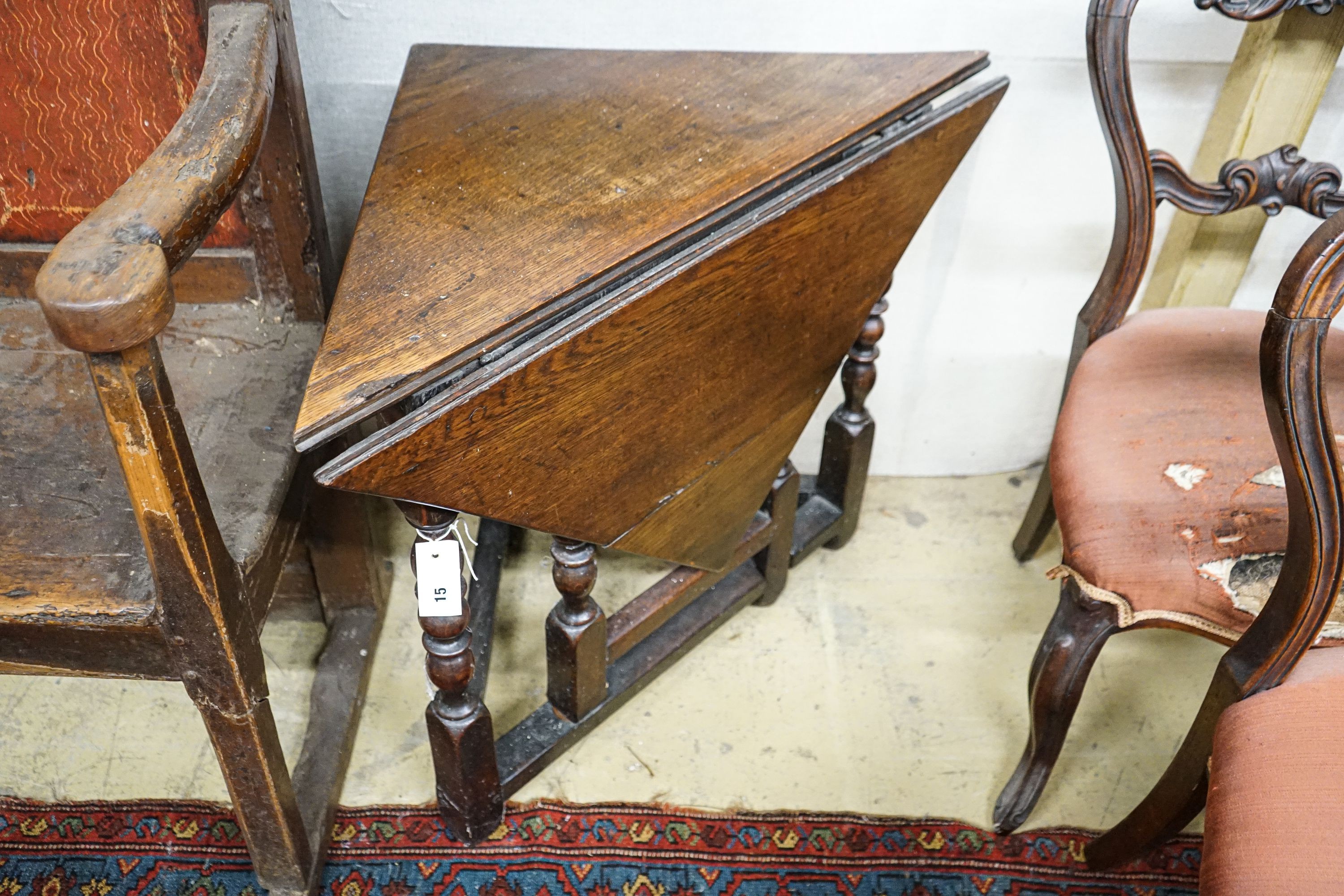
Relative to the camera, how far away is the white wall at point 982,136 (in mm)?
1390

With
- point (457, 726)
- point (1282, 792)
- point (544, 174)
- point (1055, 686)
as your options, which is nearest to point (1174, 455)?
point (1055, 686)

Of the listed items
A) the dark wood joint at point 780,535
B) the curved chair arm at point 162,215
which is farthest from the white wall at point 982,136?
the curved chair arm at point 162,215

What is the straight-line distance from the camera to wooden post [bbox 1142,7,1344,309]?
1.37 m

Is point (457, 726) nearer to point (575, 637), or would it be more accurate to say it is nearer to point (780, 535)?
point (575, 637)

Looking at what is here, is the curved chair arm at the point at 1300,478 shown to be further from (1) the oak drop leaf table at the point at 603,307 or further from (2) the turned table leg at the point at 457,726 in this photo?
(2) the turned table leg at the point at 457,726

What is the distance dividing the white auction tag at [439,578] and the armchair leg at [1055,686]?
66 centimetres

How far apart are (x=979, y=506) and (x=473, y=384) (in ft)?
4.07

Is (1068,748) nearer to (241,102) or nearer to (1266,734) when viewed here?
(1266,734)

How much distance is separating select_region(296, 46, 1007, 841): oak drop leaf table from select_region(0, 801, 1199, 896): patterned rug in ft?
0.25

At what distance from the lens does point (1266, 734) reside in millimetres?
865

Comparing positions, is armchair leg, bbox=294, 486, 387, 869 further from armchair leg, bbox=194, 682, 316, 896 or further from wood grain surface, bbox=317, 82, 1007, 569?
wood grain surface, bbox=317, 82, 1007, 569

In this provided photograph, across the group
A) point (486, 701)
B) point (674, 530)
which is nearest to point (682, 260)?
point (674, 530)

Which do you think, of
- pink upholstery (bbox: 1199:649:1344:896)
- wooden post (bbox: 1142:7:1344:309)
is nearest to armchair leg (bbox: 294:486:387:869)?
pink upholstery (bbox: 1199:649:1344:896)

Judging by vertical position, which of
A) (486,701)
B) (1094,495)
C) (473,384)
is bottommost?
(486,701)
